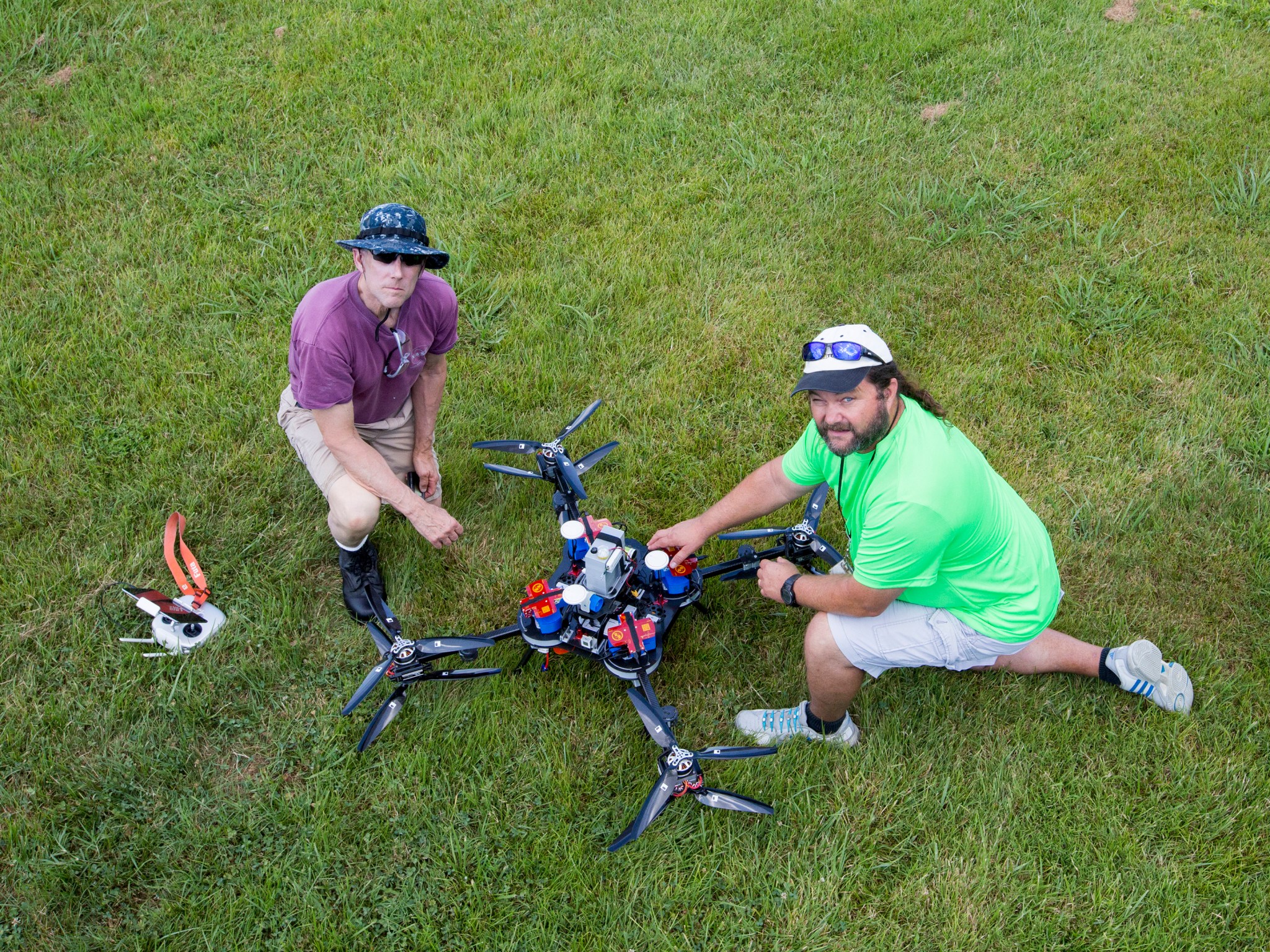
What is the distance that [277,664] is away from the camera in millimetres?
4902

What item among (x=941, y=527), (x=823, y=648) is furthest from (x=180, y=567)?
(x=941, y=527)

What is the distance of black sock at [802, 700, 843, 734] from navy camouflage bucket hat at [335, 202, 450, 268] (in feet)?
9.57

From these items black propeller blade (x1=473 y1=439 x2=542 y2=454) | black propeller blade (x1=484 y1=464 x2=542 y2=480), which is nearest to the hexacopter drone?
black propeller blade (x1=473 y1=439 x2=542 y2=454)

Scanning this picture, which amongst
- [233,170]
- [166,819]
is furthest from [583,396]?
[233,170]

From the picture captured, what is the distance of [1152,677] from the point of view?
451cm

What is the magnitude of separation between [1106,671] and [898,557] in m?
1.71

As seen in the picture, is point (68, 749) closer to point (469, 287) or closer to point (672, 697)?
point (672, 697)

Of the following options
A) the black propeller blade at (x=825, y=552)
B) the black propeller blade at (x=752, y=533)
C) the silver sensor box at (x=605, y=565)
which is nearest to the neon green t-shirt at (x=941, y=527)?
the black propeller blade at (x=825, y=552)

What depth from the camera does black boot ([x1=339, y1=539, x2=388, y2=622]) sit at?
508 centimetres

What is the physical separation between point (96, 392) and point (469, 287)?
105 inches

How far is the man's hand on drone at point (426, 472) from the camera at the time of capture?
5.41 meters

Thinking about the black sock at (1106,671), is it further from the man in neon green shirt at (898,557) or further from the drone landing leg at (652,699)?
the drone landing leg at (652,699)

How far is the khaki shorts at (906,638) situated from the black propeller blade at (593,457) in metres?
1.64

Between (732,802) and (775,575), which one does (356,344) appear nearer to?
(775,575)
